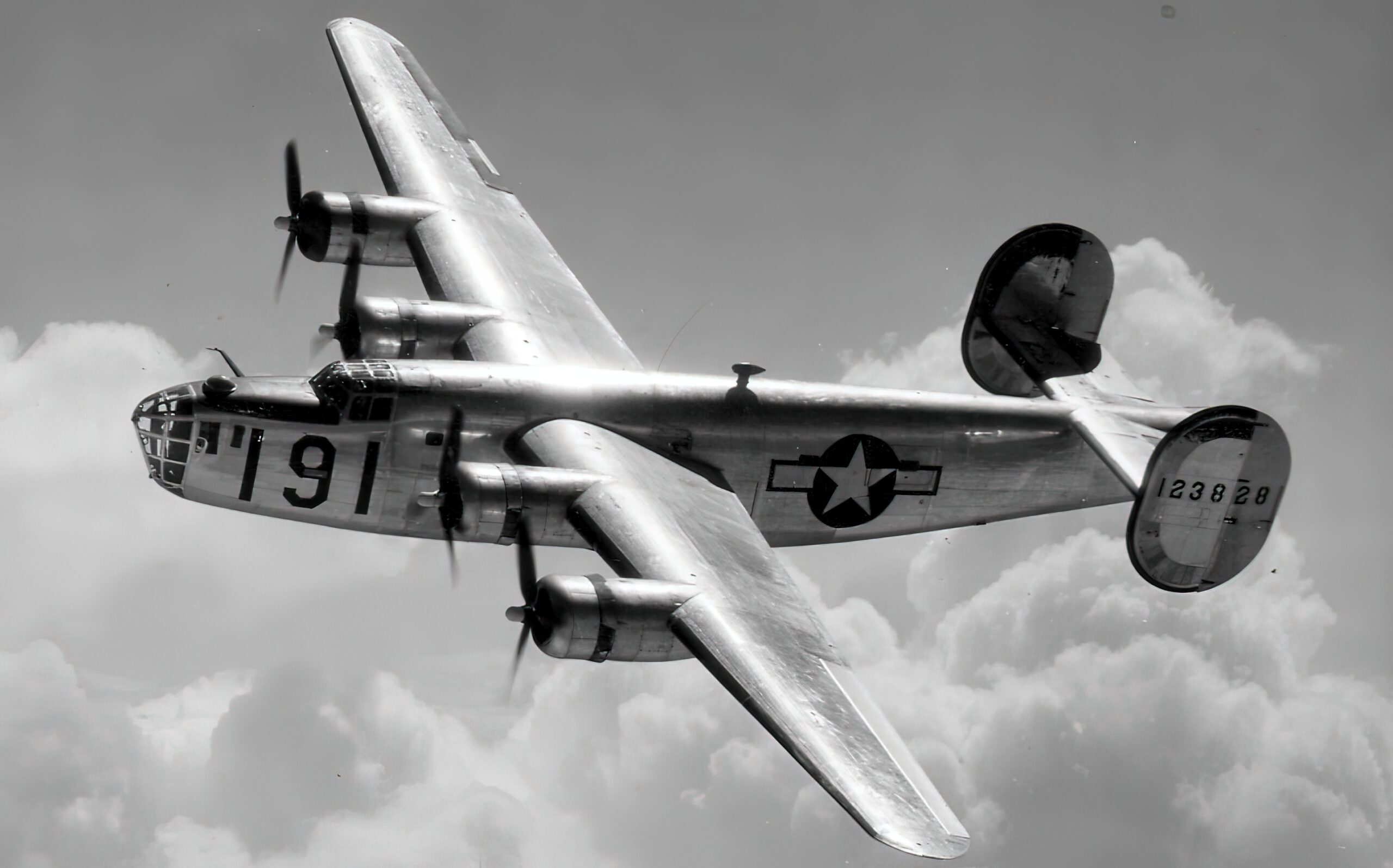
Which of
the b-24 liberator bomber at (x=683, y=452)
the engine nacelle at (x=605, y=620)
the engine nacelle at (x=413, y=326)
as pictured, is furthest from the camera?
the engine nacelle at (x=413, y=326)

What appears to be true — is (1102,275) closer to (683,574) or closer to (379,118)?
(683,574)

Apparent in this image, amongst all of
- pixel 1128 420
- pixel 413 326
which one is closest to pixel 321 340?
pixel 413 326

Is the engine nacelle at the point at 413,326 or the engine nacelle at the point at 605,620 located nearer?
the engine nacelle at the point at 605,620

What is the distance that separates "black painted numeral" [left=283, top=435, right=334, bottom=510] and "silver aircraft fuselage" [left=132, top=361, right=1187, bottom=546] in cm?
2

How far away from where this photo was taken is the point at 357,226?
27.0 meters

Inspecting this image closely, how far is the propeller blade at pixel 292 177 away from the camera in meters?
26.3

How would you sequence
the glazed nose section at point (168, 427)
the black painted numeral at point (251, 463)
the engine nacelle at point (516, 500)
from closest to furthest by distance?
1. the engine nacelle at point (516, 500)
2. the glazed nose section at point (168, 427)
3. the black painted numeral at point (251, 463)

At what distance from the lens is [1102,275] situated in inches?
1053

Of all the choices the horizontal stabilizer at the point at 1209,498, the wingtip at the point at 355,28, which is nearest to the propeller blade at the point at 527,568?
the horizontal stabilizer at the point at 1209,498

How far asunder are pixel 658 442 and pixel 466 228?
7277 millimetres

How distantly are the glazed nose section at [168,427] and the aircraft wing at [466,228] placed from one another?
16.7 ft

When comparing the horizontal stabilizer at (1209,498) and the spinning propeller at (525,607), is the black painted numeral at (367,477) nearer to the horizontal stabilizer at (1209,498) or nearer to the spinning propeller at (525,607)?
the spinning propeller at (525,607)

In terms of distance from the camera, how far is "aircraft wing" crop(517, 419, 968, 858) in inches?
626

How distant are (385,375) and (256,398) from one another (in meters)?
1.90
